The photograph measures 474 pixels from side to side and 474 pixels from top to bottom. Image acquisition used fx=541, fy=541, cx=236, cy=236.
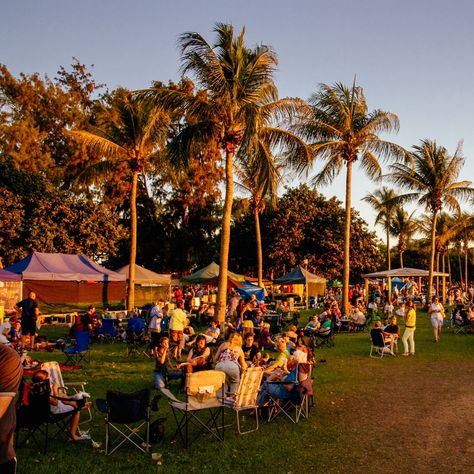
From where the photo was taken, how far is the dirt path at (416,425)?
693 cm

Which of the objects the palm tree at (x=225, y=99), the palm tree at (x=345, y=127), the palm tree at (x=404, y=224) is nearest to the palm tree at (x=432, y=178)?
the palm tree at (x=345, y=127)

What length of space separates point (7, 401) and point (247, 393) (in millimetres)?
4818

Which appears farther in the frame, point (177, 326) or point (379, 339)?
point (379, 339)

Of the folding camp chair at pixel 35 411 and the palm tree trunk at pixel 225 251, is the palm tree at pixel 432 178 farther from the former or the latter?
the folding camp chair at pixel 35 411

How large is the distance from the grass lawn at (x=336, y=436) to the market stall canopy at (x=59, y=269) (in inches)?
381

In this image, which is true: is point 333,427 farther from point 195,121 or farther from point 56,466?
point 195,121

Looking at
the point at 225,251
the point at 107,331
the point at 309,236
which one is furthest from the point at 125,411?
the point at 309,236

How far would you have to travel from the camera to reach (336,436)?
810 cm

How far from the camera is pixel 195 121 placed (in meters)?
19.4

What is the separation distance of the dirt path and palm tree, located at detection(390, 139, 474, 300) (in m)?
20.9

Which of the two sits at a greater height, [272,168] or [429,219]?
[429,219]

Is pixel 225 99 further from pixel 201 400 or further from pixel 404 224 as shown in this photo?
pixel 404 224

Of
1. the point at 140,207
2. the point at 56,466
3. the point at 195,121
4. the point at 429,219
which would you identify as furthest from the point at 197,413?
the point at 429,219

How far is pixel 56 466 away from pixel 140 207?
39572 millimetres
